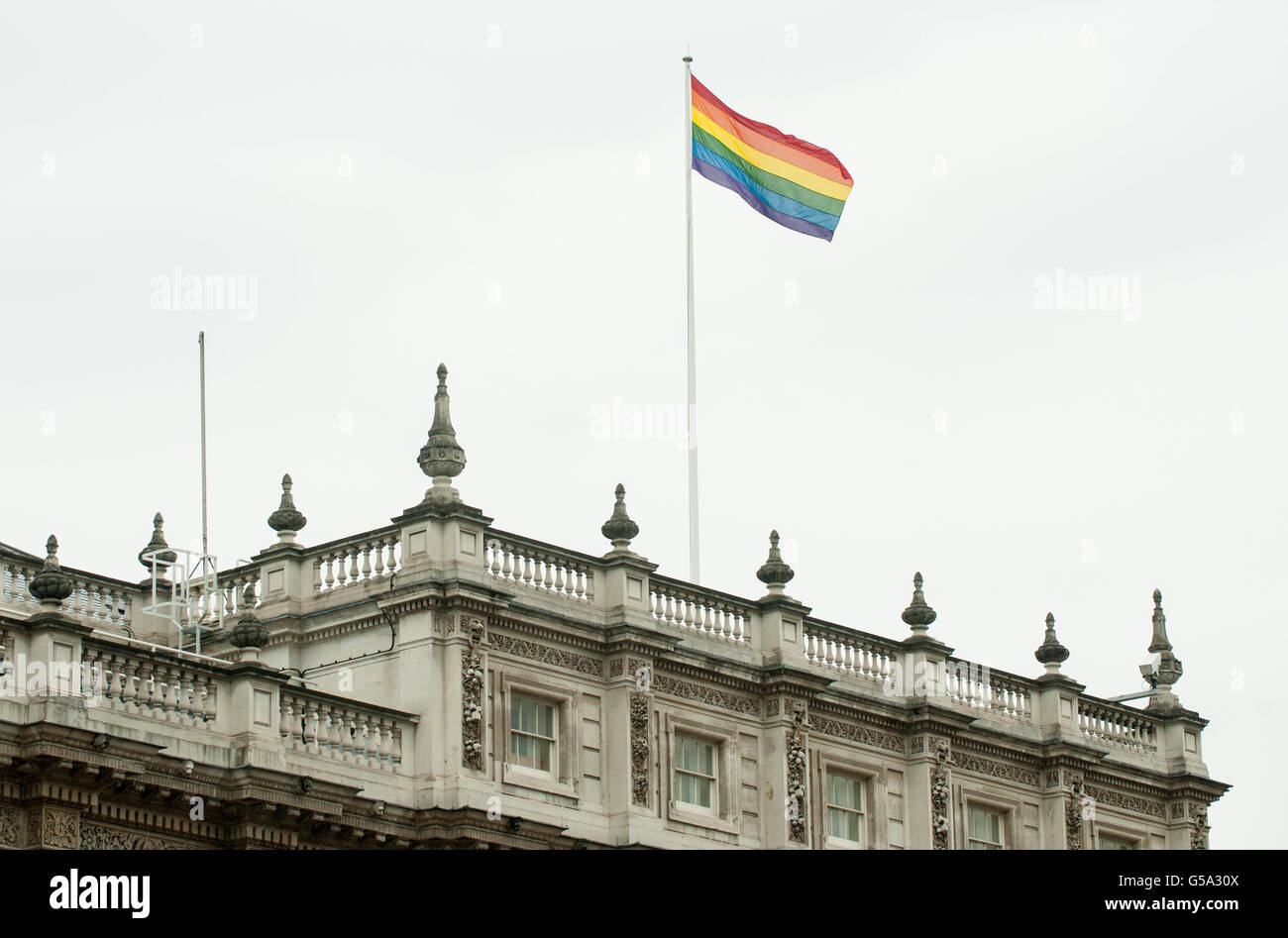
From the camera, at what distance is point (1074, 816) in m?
49.3

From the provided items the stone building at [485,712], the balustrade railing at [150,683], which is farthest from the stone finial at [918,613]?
the balustrade railing at [150,683]

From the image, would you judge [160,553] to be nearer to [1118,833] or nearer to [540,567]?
[540,567]

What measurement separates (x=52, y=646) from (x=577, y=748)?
32.1ft

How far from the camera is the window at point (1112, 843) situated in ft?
165

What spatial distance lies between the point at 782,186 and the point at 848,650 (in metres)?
9.14

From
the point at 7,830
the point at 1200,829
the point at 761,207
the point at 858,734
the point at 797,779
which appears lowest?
the point at 7,830

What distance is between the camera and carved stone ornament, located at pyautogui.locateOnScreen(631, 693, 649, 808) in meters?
42.3

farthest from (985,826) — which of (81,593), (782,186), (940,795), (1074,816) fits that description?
(81,593)

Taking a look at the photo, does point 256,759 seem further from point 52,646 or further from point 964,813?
point 964,813

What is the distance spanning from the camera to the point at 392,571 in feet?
137

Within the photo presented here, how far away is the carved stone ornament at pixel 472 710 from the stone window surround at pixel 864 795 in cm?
661

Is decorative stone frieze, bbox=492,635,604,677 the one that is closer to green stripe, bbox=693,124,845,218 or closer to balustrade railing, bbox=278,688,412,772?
balustrade railing, bbox=278,688,412,772

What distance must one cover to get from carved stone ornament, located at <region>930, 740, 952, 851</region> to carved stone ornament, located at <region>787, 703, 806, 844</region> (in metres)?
3.09
